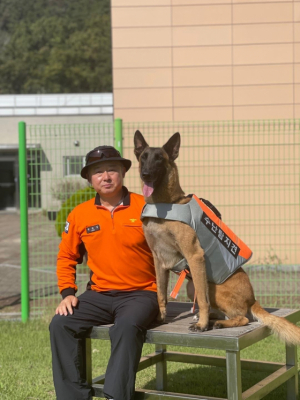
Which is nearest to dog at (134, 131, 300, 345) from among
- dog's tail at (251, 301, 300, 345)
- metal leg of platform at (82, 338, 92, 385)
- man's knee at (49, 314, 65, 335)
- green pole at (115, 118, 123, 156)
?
dog's tail at (251, 301, 300, 345)

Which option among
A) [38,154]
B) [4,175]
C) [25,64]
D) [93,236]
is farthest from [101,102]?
[25,64]

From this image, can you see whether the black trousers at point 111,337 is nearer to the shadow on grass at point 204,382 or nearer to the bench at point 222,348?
the bench at point 222,348

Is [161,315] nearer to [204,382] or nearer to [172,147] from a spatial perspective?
[172,147]

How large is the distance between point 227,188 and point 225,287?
6204mm

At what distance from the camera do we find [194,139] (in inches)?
389

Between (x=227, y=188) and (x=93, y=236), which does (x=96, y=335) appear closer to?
(x=93, y=236)

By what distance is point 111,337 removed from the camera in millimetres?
3617

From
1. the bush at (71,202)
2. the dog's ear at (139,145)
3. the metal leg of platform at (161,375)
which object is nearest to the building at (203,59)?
the bush at (71,202)

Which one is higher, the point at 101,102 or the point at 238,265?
the point at 101,102

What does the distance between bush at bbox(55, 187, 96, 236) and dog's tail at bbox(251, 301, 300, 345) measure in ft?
12.3

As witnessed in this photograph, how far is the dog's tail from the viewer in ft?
12.3

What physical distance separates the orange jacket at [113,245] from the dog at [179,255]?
19 centimetres

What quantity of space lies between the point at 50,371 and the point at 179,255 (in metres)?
2.10

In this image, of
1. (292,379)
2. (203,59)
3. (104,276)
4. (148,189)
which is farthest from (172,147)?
(203,59)
